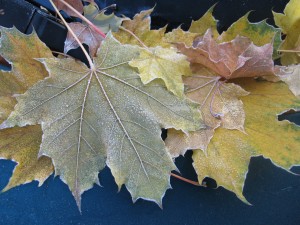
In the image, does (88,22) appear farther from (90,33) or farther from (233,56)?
(233,56)

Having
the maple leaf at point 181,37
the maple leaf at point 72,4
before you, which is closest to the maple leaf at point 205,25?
the maple leaf at point 181,37

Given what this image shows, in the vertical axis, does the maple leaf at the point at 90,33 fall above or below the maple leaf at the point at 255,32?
above

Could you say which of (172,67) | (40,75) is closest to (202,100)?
(172,67)

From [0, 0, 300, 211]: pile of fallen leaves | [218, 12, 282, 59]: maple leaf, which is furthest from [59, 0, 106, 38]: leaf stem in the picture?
[218, 12, 282, 59]: maple leaf

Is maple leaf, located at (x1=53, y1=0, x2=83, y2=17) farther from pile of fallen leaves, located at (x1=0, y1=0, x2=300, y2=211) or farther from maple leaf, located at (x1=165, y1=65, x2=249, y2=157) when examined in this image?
maple leaf, located at (x1=165, y1=65, x2=249, y2=157)

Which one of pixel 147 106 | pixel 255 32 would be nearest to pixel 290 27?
pixel 255 32

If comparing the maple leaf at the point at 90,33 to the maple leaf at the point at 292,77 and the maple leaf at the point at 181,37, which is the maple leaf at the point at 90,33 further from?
the maple leaf at the point at 292,77
